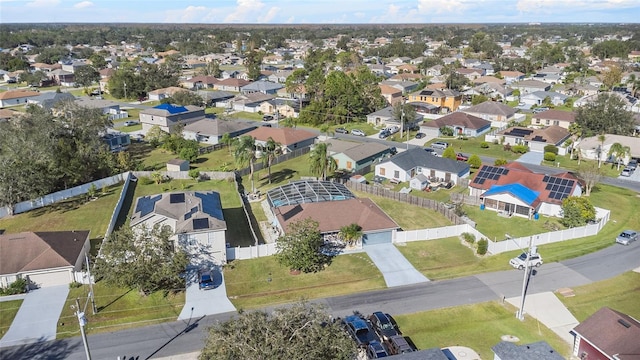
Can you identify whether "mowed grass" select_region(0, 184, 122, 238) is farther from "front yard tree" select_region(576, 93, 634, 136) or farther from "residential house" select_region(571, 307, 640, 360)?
"front yard tree" select_region(576, 93, 634, 136)

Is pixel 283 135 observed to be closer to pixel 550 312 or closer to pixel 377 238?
pixel 377 238

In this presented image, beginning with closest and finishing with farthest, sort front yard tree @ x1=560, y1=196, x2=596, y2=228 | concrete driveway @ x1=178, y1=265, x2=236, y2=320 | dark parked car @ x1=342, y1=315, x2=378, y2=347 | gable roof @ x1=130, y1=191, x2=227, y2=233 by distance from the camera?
dark parked car @ x1=342, y1=315, x2=378, y2=347 < concrete driveway @ x1=178, y1=265, x2=236, y2=320 < gable roof @ x1=130, y1=191, x2=227, y2=233 < front yard tree @ x1=560, y1=196, x2=596, y2=228

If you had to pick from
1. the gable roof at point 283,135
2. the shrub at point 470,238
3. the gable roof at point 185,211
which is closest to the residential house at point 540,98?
the gable roof at point 283,135

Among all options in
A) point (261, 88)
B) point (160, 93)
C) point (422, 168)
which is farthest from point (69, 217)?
point (261, 88)

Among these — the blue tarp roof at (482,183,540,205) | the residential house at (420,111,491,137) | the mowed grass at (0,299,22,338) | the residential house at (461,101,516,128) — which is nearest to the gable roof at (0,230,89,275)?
the mowed grass at (0,299,22,338)

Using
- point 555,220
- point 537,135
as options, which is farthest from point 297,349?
point 537,135

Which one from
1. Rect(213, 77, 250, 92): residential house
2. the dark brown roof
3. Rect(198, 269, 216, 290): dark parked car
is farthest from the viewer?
Rect(213, 77, 250, 92): residential house

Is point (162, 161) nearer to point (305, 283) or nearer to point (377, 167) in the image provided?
point (377, 167)
